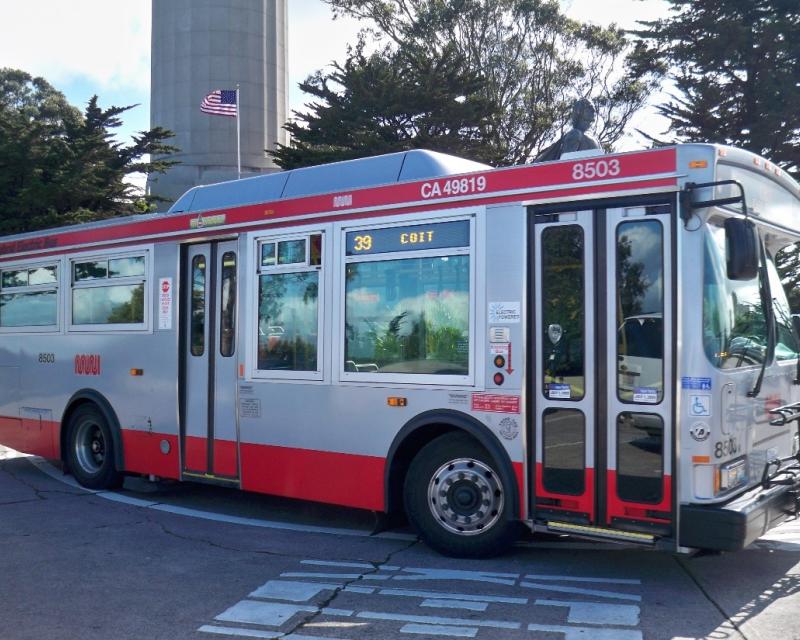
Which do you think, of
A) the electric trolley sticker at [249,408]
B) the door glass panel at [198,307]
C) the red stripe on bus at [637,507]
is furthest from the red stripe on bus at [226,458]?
the red stripe on bus at [637,507]

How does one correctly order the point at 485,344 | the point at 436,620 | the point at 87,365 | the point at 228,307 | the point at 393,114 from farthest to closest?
1. the point at 393,114
2. the point at 87,365
3. the point at 228,307
4. the point at 485,344
5. the point at 436,620

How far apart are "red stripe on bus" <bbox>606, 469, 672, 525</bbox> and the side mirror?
1415 millimetres

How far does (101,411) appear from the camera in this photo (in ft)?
33.0

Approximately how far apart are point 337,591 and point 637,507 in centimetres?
213

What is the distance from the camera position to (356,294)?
7516mm

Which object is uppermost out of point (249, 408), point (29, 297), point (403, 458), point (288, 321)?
point (29, 297)

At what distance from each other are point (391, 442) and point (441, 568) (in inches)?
42.5

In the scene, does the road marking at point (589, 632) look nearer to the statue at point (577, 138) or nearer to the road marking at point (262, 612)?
the road marking at point (262, 612)

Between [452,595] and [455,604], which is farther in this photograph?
[452,595]

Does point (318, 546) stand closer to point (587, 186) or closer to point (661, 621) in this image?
point (661, 621)

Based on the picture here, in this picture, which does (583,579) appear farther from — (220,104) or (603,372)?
(220,104)

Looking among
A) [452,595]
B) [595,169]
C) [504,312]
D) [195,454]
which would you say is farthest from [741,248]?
[195,454]

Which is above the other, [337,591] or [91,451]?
[91,451]

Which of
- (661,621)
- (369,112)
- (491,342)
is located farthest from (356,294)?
(369,112)
